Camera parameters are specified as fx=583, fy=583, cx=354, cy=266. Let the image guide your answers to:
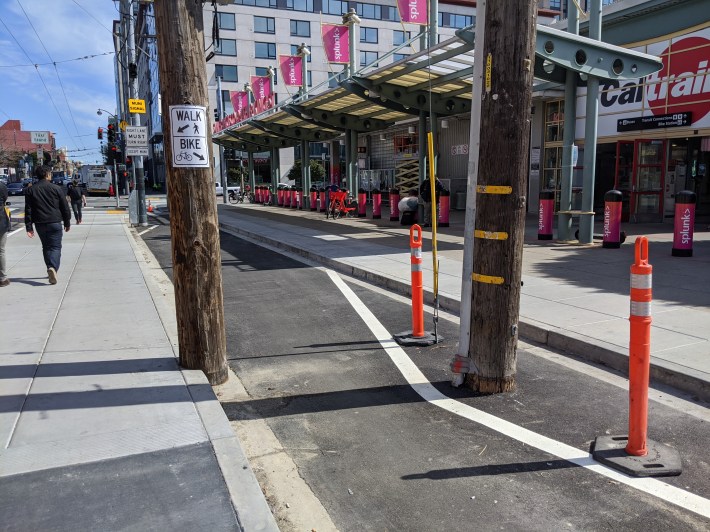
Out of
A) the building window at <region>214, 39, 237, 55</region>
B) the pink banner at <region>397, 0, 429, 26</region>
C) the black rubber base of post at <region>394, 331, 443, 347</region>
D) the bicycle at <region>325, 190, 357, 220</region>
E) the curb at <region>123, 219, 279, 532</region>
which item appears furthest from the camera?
the building window at <region>214, 39, 237, 55</region>

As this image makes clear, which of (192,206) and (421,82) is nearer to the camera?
(192,206)

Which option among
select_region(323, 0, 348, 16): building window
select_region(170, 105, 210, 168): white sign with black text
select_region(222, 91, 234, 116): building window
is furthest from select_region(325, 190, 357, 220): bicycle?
select_region(323, 0, 348, 16): building window

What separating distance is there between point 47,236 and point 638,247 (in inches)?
353

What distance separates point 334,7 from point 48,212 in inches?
2455

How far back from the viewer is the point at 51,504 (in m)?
3.07

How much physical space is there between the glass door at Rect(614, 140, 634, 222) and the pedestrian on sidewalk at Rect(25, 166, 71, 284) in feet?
54.0

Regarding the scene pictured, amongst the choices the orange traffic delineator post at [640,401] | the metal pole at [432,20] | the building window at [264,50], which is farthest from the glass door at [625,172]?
the building window at [264,50]

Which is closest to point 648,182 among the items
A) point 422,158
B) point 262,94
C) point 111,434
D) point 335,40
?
point 422,158

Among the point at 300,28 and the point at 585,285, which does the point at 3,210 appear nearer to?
the point at 585,285

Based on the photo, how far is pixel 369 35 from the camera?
6669 centimetres

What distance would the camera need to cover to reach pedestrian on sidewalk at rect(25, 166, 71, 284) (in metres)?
9.26

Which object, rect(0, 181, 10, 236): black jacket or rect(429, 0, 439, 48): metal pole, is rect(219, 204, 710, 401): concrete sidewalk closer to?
rect(429, 0, 439, 48): metal pole

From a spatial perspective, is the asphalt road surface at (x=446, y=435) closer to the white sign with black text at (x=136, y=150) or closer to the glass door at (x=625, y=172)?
the glass door at (x=625, y=172)

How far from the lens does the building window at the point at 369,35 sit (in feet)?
217
